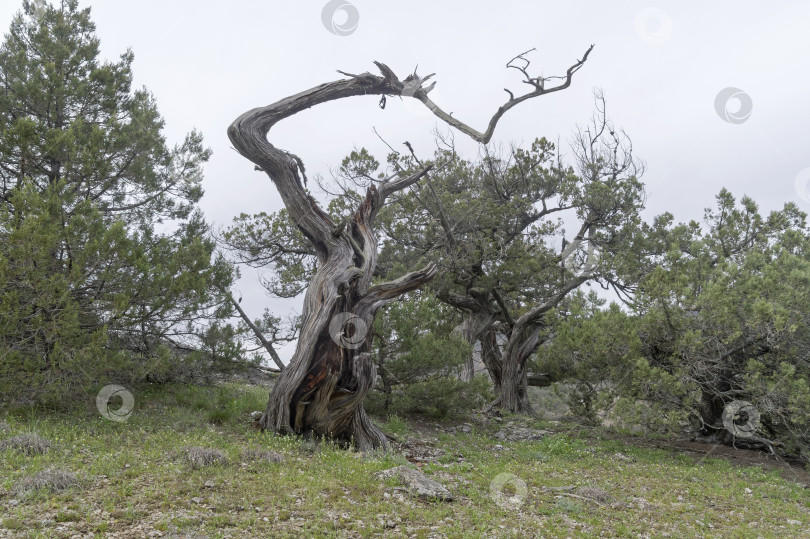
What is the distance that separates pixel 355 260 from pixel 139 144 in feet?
17.1

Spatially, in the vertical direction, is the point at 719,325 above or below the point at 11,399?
above

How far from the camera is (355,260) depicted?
385 inches

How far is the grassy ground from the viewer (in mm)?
4902

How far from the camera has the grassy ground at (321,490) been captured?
4902mm

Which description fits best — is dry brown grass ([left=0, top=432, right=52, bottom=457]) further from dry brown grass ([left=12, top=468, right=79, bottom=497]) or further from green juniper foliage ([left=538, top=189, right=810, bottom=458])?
green juniper foliage ([left=538, top=189, right=810, bottom=458])

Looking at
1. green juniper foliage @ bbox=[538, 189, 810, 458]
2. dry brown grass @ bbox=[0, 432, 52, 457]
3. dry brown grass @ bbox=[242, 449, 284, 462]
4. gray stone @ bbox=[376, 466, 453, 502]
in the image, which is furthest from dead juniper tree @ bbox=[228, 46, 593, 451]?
green juniper foliage @ bbox=[538, 189, 810, 458]

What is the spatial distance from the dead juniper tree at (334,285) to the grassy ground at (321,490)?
0.67 meters

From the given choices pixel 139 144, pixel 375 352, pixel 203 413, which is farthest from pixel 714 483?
pixel 139 144

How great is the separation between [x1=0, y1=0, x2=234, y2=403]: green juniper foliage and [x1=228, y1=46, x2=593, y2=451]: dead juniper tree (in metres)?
2.00

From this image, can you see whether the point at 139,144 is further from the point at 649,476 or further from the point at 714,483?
the point at 714,483

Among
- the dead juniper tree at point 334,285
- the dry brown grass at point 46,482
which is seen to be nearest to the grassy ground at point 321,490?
the dry brown grass at point 46,482

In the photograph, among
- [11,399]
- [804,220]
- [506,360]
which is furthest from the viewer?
[506,360]

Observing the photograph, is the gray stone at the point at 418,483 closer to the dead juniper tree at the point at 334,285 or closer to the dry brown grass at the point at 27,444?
the dead juniper tree at the point at 334,285

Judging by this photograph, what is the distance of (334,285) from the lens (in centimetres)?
Answer: 884
